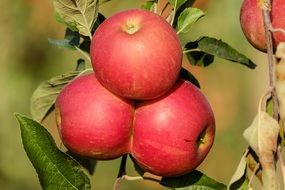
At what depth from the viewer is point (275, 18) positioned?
3.39ft

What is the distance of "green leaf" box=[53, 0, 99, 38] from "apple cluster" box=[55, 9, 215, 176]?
10 cm

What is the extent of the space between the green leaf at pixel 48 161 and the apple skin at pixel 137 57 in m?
0.13

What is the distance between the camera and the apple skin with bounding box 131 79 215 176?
937 mm

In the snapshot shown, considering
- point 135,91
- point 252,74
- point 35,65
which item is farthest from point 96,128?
point 252,74

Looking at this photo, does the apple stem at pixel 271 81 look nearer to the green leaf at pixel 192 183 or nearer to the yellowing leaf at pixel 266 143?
the yellowing leaf at pixel 266 143

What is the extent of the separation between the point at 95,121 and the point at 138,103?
0.25 ft

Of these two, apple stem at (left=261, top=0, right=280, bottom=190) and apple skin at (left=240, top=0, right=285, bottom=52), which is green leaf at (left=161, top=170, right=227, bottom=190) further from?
apple skin at (left=240, top=0, right=285, bottom=52)

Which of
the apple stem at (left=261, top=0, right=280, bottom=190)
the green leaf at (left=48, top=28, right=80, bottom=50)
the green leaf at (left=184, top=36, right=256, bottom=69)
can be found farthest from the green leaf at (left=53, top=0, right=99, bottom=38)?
the apple stem at (left=261, top=0, right=280, bottom=190)

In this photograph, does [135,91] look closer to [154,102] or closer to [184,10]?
[154,102]

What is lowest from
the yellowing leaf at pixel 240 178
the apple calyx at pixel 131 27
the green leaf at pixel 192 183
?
the green leaf at pixel 192 183

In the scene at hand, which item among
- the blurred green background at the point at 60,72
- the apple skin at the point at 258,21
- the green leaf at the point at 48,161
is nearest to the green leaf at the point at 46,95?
the green leaf at the point at 48,161

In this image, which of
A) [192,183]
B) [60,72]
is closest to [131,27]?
[192,183]

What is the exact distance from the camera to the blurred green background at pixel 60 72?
3.14 meters

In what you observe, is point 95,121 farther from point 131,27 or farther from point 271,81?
point 271,81
